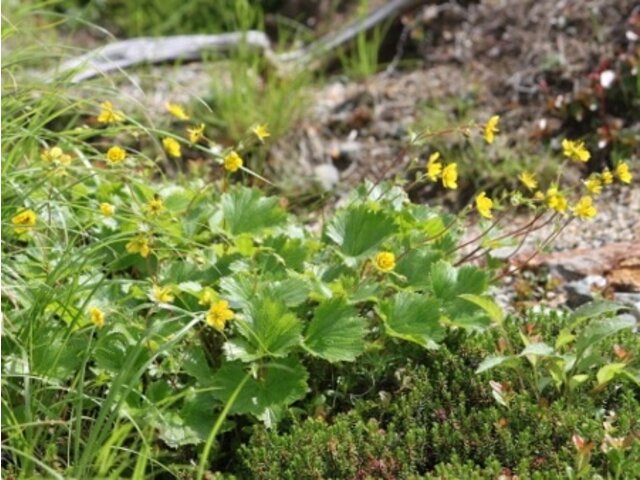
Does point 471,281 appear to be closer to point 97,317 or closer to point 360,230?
point 360,230

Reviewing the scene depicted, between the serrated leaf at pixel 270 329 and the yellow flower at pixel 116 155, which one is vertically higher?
the yellow flower at pixel 116 155

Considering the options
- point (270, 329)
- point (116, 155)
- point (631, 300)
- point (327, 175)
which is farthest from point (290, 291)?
point (327, 175)

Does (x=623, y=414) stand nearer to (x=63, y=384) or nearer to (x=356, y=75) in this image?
(x=63, y=384)

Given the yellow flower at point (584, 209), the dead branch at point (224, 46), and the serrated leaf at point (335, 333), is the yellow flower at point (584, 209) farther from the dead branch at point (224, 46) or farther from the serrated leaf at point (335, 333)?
the dead branch at point (224, 46)

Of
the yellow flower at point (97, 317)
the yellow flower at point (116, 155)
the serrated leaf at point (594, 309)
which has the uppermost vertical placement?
the yellow flower at point (116, 155)

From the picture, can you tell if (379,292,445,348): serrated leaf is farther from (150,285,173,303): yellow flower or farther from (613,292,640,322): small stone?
(613,292,640,322): small stone

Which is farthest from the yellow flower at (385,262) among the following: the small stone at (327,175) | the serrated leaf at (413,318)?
the small stone at (327,175)

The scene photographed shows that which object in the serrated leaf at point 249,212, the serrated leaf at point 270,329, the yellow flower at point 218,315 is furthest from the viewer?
the serrated leaf at point 249,212
